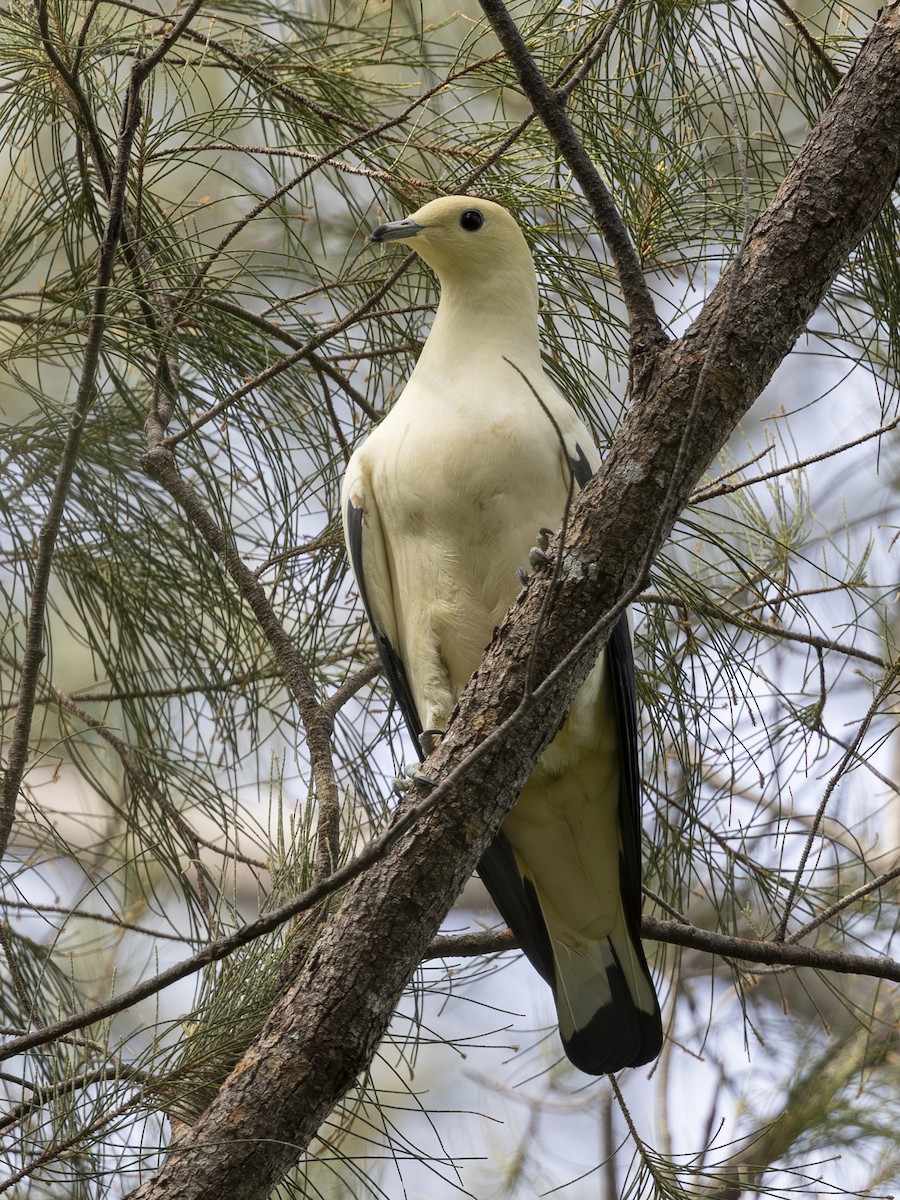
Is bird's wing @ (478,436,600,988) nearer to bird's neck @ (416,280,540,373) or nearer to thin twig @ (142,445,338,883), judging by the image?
thin twig @ (142,445,338,883)

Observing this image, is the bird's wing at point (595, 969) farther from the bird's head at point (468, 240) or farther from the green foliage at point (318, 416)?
the bird's head at point (468, 240)

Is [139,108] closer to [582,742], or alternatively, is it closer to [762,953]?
[582,742]

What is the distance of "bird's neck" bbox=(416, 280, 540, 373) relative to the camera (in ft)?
8.40

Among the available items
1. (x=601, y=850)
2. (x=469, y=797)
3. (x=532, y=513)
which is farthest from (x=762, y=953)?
(x=532, y=513)

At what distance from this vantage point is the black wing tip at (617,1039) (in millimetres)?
2629

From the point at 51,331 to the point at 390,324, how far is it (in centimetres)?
95

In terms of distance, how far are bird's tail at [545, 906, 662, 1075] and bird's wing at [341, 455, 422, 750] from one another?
609mm

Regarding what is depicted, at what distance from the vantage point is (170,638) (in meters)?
2.96

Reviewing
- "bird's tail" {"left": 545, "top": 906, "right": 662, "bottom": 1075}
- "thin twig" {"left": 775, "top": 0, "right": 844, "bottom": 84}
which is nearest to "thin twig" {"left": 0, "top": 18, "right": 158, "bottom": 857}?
"thin twig" {"left": 775, "top": 0, "right": 844, "bottom": 84}

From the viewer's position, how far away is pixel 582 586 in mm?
1806

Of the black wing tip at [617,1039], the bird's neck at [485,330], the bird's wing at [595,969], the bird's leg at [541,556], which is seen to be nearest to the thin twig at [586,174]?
the bird's leg at [541,556]

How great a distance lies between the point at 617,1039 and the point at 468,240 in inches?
68.2

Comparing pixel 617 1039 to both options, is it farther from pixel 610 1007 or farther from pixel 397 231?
pixel 397 231

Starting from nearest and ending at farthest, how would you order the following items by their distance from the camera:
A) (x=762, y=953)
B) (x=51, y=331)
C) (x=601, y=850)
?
1. (x=762, y=953)
2. (x=51, y=331)
3. (x=601, y=850)
